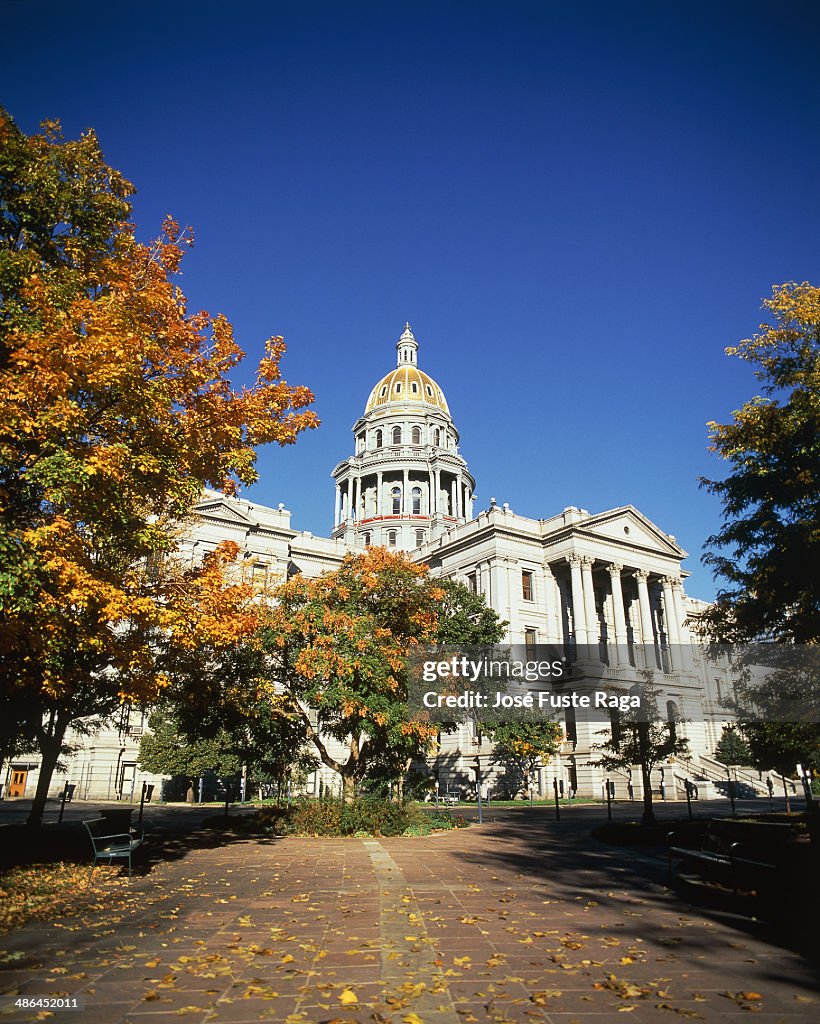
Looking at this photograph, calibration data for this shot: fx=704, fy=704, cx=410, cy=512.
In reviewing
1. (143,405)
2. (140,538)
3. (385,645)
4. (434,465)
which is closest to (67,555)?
(140,538)

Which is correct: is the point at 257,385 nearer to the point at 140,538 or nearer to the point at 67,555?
the point at 140,538

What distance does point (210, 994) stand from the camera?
578 cm

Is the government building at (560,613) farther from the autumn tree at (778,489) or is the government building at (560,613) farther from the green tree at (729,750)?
the autumn tree at (778,489)

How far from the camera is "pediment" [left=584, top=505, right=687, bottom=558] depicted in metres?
56.3

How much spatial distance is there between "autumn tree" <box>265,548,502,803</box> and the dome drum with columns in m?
52.3

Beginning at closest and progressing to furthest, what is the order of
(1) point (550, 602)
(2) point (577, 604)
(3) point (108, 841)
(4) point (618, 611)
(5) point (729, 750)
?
(3) point (108, 841) < (2) point (577, 604) < (1) point (550, 602) < (4) point (618, 611) < (5) point (729, 750)

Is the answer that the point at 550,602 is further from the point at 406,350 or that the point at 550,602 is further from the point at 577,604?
the point at 406,350

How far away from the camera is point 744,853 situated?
398 inches

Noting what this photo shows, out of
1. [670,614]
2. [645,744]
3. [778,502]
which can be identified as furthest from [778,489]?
[670,614]

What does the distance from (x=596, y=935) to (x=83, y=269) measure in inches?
508

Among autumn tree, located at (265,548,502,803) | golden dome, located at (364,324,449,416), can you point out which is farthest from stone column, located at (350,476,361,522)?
autumn tree, located at (265,548,502,803)

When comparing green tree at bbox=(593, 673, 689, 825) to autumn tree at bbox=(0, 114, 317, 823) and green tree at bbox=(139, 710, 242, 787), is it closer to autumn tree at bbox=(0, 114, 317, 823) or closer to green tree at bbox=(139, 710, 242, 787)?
autumn tree at bbox=(0, 114, 317, 823)

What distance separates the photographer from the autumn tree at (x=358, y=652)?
20969mm

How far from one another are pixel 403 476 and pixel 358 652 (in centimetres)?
6354
